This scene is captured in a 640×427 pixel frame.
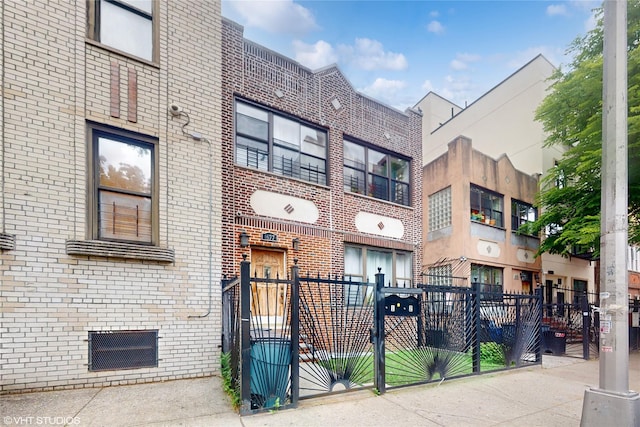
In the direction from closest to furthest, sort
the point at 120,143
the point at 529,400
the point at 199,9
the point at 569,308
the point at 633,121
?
the point at 529,400 < the point at 120,143 < the point at 199,9 < the point at 633,121 < the point at 569,308

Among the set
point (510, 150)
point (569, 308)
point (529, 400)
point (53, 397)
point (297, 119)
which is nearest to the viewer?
point (53, 397)

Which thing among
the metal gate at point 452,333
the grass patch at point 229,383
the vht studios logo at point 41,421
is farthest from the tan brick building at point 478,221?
the vht studios logo at point 41,421

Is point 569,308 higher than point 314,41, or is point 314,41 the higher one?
point 314,41

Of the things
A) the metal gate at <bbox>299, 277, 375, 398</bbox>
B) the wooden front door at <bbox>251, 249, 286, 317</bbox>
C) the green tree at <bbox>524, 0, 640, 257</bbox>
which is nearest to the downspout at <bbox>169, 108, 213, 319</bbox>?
Result: the wooden front door at <bbox>251, 249, 286, 317</bbox>

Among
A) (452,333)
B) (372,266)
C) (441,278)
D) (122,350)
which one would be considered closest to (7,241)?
(122,350)

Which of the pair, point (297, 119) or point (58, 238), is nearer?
point (58, 238)

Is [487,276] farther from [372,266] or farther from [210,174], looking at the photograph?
[210,174]

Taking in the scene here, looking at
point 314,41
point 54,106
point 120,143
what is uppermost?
point 314,41

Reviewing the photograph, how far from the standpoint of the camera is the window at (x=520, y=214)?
15883mm

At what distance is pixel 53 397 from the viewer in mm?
4941

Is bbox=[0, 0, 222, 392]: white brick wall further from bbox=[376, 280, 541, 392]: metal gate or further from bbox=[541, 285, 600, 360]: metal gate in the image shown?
bbox=[541, 285, 600, 360]: metal gate

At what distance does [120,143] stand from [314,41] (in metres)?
6.94

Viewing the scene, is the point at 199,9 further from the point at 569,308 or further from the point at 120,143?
the point at 569,308

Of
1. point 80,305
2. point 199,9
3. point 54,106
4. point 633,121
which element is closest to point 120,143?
point 54,106
